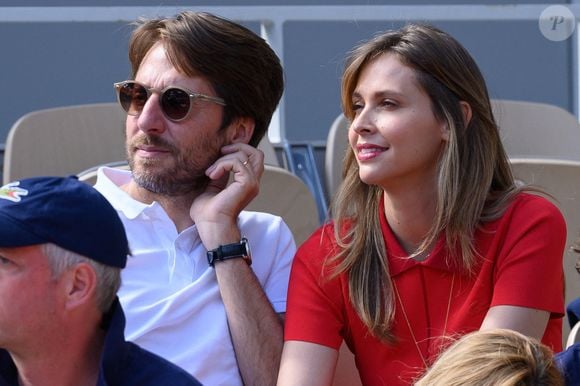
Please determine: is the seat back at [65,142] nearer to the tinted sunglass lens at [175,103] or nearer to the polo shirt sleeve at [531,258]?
the tinted sunglass lens at [175,103]

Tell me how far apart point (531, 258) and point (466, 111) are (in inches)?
15.3

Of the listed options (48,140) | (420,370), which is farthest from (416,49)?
(48,140)

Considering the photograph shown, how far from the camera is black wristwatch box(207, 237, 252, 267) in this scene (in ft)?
8.74

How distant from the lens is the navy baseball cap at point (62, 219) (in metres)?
1.91

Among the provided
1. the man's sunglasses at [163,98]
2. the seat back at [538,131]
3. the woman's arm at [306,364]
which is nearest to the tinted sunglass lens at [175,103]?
the man's sunglasses at [163,98]

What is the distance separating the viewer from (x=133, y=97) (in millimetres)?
2799

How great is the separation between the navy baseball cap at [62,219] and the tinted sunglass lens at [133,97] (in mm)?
789

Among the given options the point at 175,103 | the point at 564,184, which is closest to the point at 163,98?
the point at 175,103

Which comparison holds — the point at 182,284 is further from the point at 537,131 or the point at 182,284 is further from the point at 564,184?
the point at 537,131

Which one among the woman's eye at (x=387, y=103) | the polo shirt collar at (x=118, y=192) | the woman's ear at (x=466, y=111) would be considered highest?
the woman's eye at (x=387, y=103)

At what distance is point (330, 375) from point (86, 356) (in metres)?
0.68

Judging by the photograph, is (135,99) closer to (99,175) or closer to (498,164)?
(99,175)

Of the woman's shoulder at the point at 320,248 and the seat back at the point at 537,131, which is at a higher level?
the woman's shoulder at the point at 320,248

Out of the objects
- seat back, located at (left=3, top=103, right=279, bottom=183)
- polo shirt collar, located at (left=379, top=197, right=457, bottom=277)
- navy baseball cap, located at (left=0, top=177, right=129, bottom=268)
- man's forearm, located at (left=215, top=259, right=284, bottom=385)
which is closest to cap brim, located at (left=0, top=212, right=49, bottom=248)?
navy baseball cap, located at (left=0, top=177, right=129, bottom=268)
